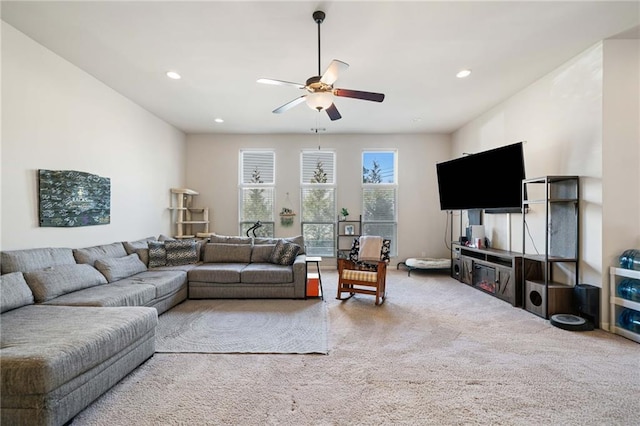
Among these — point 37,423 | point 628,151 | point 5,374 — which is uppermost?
point 628,151

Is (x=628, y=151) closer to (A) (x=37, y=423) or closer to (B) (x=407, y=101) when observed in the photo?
(B) (x=407, y=101)

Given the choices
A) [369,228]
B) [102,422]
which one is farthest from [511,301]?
[102,422]

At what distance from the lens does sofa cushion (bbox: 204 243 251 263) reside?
473 cm

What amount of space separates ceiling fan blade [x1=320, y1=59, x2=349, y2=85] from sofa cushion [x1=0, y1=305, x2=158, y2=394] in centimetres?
251

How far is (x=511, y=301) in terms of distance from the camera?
3.91m

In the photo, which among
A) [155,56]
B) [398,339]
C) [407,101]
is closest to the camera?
→ [398,339]

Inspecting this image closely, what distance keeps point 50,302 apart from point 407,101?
4.98 m

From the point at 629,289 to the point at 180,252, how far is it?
5535 millimetres

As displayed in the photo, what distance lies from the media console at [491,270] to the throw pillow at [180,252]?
180 inches

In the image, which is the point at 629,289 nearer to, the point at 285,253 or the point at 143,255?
the point at 285,253

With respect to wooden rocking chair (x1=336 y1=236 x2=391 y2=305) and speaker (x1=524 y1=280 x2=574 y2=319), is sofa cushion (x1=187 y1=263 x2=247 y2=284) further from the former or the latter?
speaker (x1=524 y1=280 x2=574 y2=319)

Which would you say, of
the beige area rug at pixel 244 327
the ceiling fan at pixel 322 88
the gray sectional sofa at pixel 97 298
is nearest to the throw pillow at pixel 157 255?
the gray sectional sofa at pixel 97 298

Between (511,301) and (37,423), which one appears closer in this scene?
(37,423)

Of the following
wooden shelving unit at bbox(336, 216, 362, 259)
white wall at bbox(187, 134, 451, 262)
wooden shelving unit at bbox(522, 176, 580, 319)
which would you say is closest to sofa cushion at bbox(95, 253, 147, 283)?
white wall at bbox(187, 134, 451, 262)
